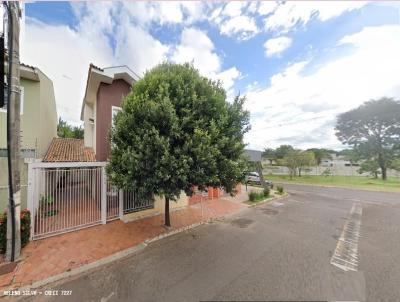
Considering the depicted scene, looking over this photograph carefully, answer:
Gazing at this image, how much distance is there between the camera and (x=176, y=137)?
533 cm

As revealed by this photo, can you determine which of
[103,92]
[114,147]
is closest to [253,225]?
[114,147]

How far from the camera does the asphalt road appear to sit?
365 cm

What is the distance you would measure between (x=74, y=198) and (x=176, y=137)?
Result: 4762 mm

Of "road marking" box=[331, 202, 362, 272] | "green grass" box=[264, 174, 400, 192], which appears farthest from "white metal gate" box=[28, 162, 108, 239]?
"green grass" box=[264, 174, 400, 192]

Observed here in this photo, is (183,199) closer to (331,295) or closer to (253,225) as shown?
(253,225)

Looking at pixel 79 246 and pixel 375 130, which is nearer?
pixel 79 246

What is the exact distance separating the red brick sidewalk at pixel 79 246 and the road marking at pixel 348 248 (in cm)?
493

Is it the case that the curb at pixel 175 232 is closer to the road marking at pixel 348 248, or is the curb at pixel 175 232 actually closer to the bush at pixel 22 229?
the bush at pixel 22 229

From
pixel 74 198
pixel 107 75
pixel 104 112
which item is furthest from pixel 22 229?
pixel 107 75

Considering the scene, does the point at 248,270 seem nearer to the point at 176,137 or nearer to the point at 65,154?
the point at 176,137

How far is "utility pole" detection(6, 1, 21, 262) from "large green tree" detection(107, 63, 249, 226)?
7.02ft

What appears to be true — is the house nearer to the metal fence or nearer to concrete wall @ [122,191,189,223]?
the metal fence

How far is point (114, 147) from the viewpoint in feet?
19.9

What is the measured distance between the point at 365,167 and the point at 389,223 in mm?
29899
